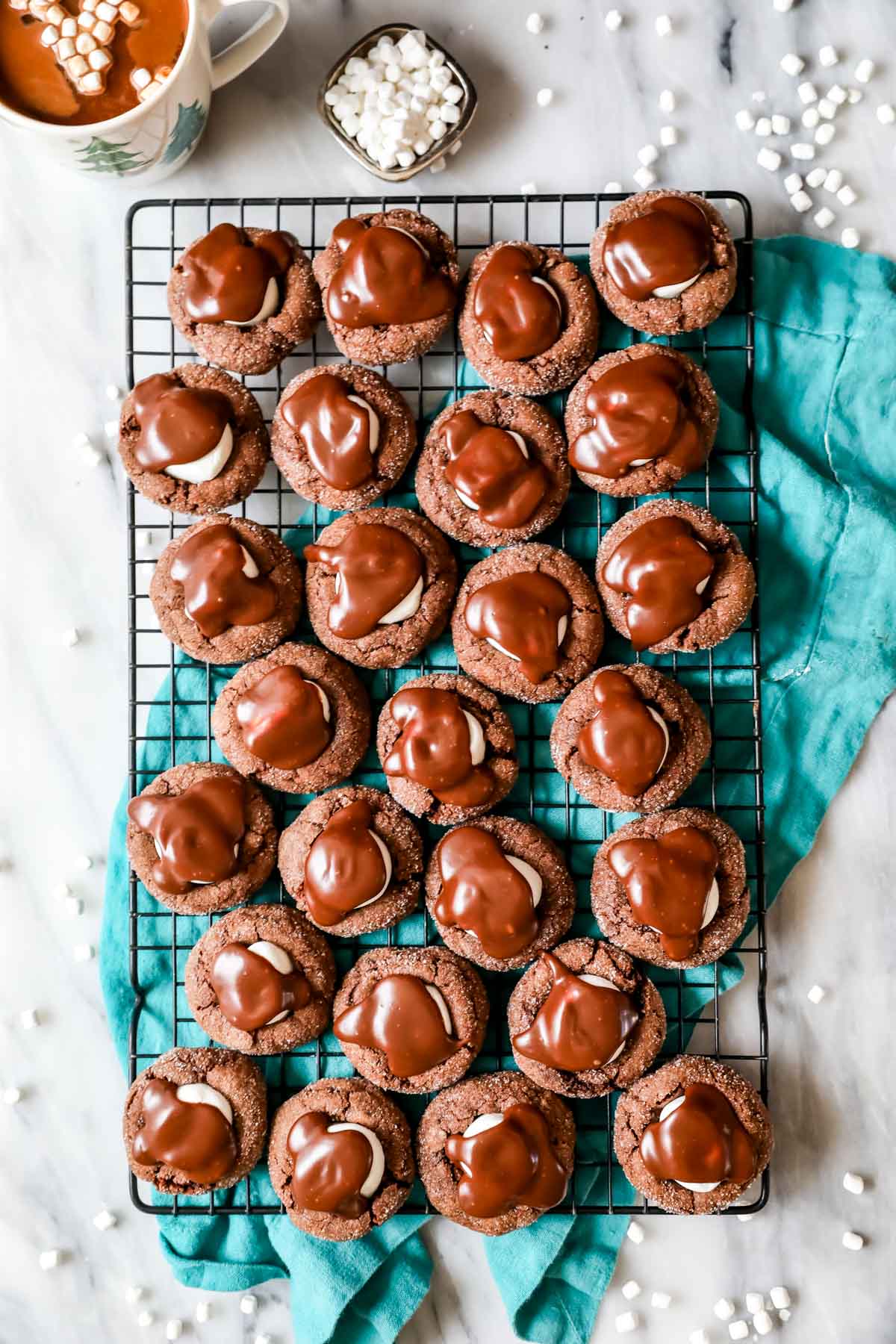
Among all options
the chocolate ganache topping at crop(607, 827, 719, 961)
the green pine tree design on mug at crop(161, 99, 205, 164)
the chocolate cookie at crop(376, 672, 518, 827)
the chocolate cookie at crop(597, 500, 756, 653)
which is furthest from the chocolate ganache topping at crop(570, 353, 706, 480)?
the green pine tree design on mug at crop(161, 99, 205, 164)

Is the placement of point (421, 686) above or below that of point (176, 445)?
below

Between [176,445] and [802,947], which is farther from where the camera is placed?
[802,947]

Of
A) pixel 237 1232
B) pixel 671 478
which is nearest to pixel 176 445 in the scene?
pixel 671 478

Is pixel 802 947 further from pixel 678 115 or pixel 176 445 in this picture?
pixel 678 115

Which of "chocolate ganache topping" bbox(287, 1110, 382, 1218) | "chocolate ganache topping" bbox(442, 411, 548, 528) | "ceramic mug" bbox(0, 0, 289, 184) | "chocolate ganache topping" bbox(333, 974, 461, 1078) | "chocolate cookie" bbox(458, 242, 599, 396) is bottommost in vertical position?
"chocolate ganache topping" bbox(287, 1110, 382, 1218)

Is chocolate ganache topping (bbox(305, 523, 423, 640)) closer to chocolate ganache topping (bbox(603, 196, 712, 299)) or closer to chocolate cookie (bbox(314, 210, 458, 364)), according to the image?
chocolate cookie (bbox(314, 210, 458, 364))

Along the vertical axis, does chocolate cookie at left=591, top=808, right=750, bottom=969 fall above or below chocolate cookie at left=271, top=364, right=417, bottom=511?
below

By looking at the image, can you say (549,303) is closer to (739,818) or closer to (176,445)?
(176,445)

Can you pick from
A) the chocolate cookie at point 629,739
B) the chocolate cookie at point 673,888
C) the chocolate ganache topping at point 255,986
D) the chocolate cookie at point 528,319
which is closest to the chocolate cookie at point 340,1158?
the chocolate ganache topping at point 255,986

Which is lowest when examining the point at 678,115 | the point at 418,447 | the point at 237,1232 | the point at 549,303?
the point at 237,1232
